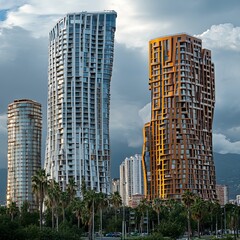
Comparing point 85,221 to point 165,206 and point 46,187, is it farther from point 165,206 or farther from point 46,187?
point 165,206

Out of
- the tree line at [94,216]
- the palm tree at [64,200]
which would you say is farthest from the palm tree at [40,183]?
the palm tree at [64,200]

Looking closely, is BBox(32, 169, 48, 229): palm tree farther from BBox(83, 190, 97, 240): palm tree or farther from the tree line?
BBox(83, 190, 97, 240): palm tree

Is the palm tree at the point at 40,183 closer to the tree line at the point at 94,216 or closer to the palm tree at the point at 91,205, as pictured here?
the tree line at the point at 94,216

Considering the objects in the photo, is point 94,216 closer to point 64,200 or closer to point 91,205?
point 64,200

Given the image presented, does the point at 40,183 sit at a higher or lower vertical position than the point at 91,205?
higher

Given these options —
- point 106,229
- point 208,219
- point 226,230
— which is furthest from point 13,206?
point 226,230

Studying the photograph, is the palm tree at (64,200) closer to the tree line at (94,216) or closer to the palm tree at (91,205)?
the tree line at (94,216)

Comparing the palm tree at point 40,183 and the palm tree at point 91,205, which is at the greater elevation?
the palm tree at point 40,183

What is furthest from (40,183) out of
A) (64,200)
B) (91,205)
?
(64,200)

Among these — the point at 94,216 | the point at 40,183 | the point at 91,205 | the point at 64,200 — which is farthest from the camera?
the point at 94,216

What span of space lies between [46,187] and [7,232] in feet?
70.3

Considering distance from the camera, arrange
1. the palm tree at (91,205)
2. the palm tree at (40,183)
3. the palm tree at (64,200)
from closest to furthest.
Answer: the palm tree at (40,183) < the palm tree at (91,205) < the palm tree at (64,200)

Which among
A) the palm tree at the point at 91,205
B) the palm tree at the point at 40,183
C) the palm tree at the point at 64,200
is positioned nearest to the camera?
the palm tree at the point at 40,183

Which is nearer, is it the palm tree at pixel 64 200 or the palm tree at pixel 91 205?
the palm tree at pixel 91 205
